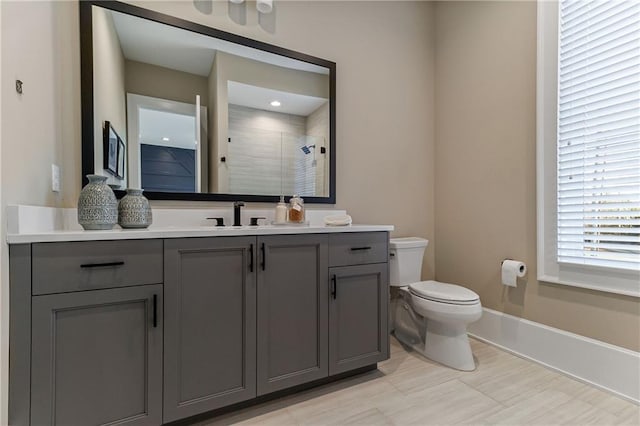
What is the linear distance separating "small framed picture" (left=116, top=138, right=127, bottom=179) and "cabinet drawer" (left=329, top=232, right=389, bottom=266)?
46.4 inches

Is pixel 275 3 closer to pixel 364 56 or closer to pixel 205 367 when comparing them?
pixel 364 56

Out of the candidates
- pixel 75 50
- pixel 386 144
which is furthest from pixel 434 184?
pixel 75 50

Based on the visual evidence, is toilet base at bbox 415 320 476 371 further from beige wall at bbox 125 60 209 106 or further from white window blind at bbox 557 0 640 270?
beige wall at bbox 125 60 209 106

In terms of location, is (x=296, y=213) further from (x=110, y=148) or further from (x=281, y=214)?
(x=110, y=148)

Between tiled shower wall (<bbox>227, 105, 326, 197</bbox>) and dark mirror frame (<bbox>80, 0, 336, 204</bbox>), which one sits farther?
tiled shower wall (<bbox>227, 105, 326, 197</bbox>)

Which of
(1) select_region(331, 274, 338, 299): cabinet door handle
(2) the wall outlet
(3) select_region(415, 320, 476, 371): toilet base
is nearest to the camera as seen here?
(2) the wall outlet

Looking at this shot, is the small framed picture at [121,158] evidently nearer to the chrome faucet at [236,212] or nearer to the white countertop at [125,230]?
the white countertop at [125,230]

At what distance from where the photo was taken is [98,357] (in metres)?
1.16

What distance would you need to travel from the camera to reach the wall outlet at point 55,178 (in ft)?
4.59

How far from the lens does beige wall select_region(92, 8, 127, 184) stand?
1.58 meters

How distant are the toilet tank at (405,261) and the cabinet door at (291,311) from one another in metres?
0.77

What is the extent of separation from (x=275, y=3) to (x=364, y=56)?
0.77 metres

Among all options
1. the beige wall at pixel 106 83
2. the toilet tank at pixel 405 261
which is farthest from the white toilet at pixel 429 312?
the beige wall at pixel 106 83

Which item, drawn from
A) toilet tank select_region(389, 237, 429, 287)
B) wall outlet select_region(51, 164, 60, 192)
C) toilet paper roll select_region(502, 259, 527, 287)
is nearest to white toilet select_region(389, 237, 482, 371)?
toilet tank select_region(389, 237, 429, 287)
